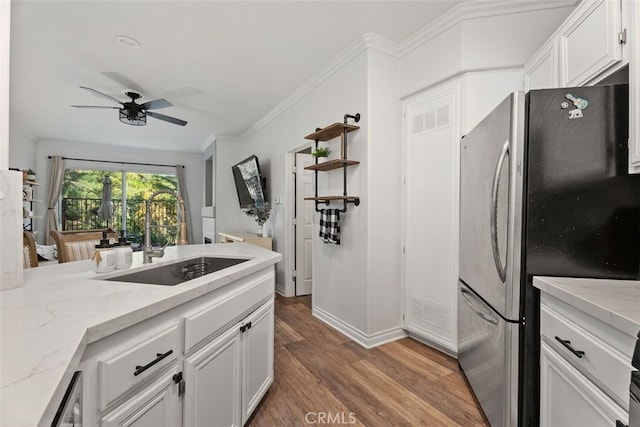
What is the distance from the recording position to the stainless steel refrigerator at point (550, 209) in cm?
124

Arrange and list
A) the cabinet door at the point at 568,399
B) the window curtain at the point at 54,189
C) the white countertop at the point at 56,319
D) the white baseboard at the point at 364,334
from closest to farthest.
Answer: the white countertop at the point at 56,319, the cabinet door at the point at 568,399, the white baseboard at the point at 364,334, the window curtain at the point at 54,189

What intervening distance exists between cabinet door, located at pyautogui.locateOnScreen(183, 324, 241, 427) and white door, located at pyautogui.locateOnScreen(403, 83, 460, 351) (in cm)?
168

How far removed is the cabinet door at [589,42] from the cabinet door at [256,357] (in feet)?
7.19

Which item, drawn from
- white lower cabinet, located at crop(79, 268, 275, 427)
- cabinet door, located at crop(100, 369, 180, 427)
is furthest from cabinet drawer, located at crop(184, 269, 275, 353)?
cabinet door, located at crop(100, 369, 180, 427)

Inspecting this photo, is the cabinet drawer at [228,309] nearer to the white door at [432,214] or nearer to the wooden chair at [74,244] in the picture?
the white door at [432,214]

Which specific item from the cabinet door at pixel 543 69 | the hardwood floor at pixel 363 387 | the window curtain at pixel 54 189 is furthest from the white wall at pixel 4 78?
the window curtain at pixel 54 189

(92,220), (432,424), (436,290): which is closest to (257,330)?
(432,424)

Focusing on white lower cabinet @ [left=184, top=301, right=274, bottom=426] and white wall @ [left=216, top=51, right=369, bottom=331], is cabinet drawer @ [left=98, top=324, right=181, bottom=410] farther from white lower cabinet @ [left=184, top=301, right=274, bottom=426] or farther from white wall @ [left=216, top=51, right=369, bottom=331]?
white wall @ [left=216, top=51, right=369, bottom=331]

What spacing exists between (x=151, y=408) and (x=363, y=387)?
137 centimetres

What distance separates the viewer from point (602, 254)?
125cm

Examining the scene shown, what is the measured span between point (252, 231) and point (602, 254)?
15.2ft

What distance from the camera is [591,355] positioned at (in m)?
0.95

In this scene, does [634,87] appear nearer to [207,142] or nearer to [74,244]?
[74,244]

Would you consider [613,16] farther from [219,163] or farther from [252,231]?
[219,163]
